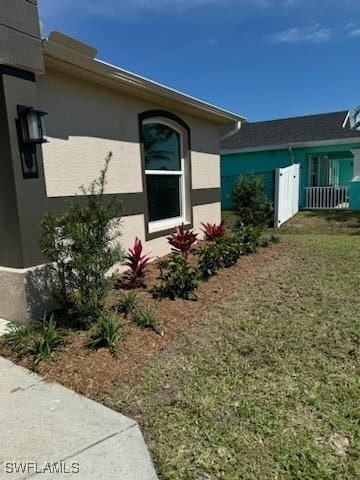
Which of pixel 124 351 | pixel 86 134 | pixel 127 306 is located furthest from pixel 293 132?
pixel 124 351

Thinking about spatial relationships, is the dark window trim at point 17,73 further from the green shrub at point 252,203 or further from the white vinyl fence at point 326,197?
the white vinyl fence at point 326,197

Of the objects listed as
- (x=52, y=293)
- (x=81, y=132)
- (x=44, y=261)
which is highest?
(x=81, y=132)

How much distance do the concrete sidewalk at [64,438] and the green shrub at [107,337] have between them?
581mm

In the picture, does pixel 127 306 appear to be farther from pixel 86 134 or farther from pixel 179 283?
pixel 86 134

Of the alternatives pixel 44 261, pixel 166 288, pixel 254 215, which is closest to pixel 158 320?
pixel 166 288

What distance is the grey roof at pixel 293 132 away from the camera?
15391 millimetres

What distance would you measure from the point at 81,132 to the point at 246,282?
11.3 feet

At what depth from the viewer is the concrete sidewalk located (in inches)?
82.3

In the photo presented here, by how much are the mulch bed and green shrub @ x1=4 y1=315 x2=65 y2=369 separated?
71mm

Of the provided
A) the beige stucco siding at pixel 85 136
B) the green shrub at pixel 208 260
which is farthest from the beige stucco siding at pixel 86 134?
the green shrub at pixel 208 260

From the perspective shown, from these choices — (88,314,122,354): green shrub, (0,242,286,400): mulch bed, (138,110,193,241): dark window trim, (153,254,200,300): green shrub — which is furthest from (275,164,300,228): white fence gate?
(88,314,122,354): green shrub

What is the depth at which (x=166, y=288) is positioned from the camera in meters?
4.87

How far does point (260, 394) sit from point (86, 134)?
13.9 feet

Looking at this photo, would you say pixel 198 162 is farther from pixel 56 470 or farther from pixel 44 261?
pixel 56 470
